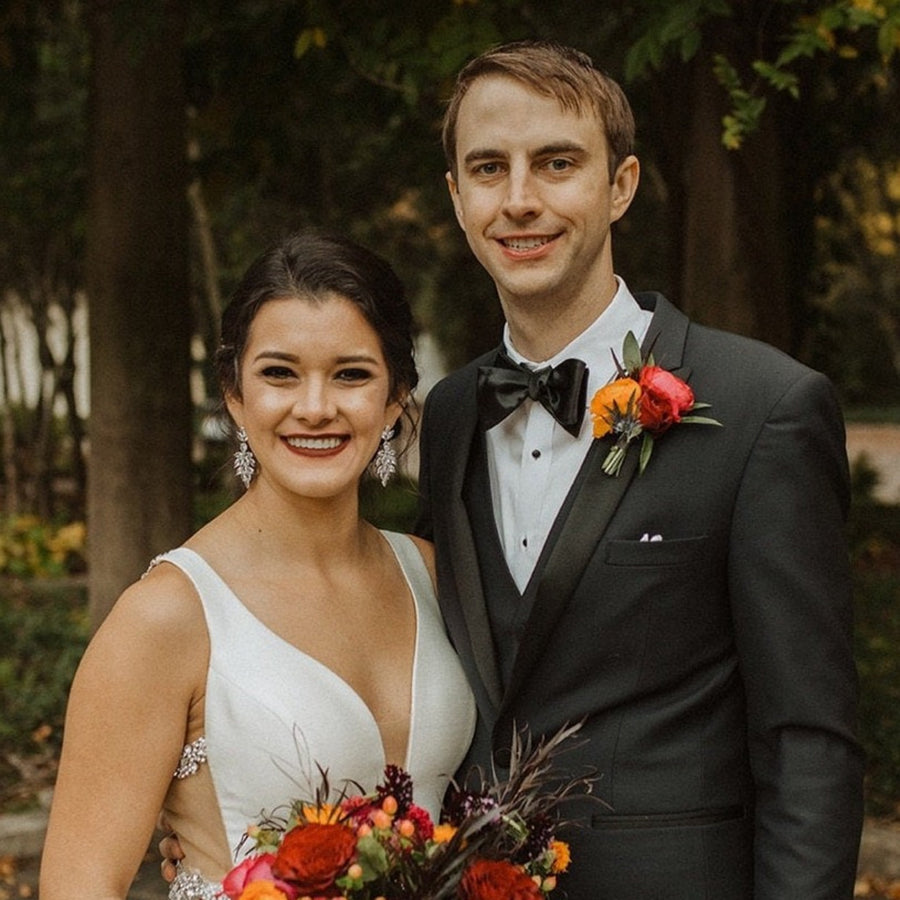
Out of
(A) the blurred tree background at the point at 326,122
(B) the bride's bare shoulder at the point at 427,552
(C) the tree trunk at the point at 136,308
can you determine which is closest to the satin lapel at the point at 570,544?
(B) the bride's bare shoulder at the point at 427,552

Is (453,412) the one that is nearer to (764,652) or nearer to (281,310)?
(281,310)

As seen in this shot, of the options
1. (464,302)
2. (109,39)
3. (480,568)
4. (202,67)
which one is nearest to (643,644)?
(480,568)

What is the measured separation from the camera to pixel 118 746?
8.09 ft

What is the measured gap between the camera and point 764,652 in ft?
8.13

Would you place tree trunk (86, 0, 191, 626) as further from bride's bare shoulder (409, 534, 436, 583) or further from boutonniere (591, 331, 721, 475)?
boutonniere (591, 331, 721, 475)

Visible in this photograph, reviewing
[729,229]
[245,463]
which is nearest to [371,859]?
[245,463]

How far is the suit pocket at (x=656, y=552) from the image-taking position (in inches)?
99.8

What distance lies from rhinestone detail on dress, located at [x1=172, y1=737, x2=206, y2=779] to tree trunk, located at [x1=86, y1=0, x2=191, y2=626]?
4.44 m

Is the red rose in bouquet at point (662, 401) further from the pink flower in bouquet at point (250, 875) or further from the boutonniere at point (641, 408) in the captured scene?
the pink flower in bouquet at point (250, 875)

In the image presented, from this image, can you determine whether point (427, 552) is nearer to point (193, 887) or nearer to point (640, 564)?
point (640, 564)

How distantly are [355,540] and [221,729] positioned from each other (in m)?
0.56

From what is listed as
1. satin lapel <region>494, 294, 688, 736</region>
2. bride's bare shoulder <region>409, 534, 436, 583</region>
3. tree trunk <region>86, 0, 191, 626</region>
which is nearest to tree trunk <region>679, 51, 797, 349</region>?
tree trunk <region>86, 0, 191, 626</region>

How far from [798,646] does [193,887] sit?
48.1 inches

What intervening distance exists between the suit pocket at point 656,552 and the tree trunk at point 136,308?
15.1 ft
